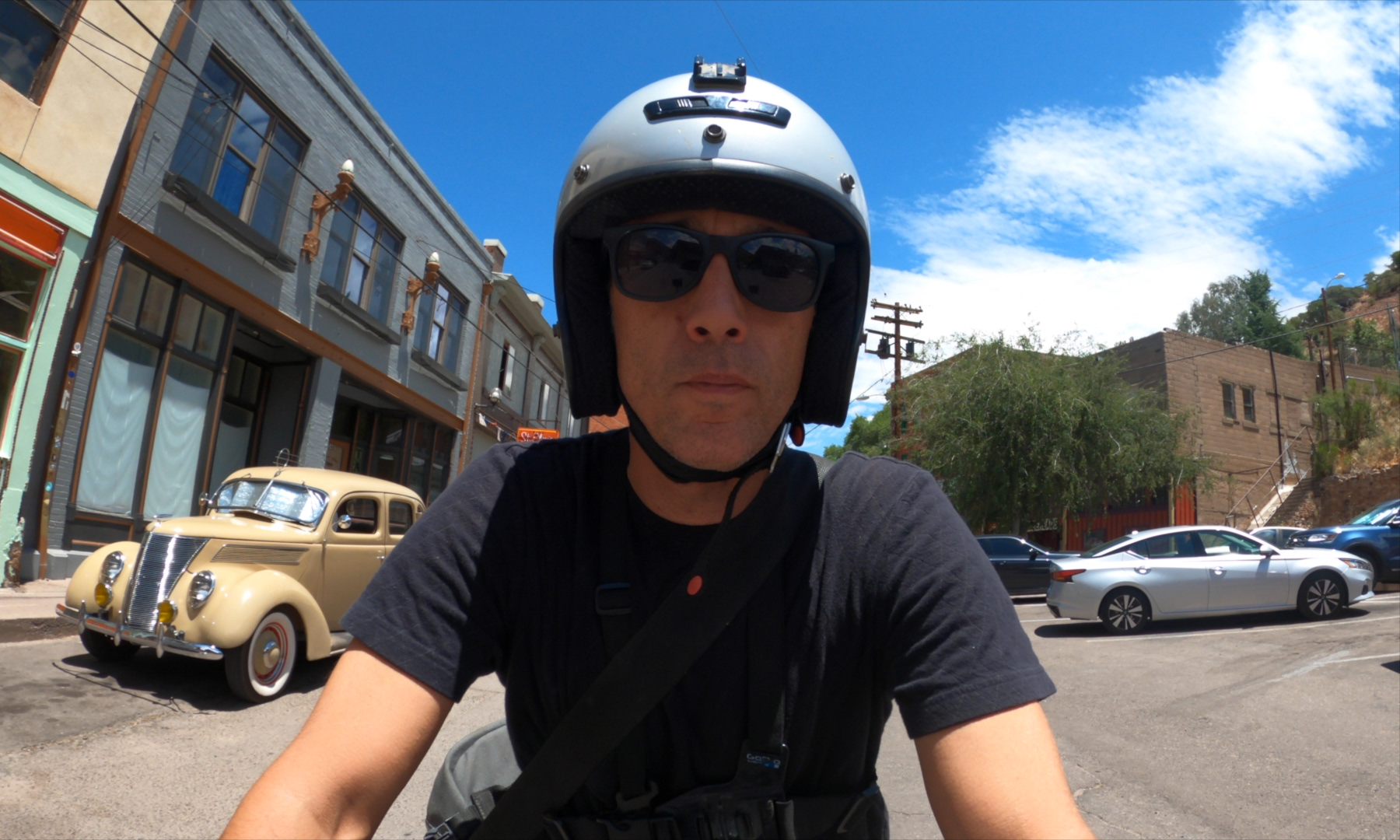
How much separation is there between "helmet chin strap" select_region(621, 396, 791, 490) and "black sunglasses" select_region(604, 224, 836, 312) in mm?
233

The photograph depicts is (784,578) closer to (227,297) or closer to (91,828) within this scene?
(91,828)

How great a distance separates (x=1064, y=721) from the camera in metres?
6.45

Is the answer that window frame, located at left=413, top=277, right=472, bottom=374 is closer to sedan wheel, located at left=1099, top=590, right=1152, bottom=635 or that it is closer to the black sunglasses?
sedan wheel, located at left=1099, top=590, right=1152, bottom=635

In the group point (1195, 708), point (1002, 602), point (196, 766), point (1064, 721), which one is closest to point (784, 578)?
point (1002, 602)

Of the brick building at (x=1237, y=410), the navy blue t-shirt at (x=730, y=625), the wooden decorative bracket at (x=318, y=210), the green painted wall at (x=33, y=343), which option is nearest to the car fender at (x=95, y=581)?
the green painted wall at (x=33, y=343)

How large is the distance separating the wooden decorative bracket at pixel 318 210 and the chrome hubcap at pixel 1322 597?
1551 centimetres

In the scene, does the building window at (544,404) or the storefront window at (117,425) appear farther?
the building window at (544,404)

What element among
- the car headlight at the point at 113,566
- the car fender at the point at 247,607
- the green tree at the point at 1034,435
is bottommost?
the car fender at the point at 247,607

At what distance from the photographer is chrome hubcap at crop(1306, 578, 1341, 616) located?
11211 millimetres

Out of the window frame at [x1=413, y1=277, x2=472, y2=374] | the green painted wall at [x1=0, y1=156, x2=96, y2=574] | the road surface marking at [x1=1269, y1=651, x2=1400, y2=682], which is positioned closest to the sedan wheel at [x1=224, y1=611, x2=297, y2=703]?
the green painted wall at [x1=0, y1=156, x2=96, y2=574]

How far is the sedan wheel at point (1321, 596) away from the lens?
11.2 metres

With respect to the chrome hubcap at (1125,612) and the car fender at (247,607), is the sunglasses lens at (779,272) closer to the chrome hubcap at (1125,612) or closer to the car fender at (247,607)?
the car fender at (247,607)

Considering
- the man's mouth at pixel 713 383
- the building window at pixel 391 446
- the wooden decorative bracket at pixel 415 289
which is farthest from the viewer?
the wooden decorative bracket at pixel 415 289

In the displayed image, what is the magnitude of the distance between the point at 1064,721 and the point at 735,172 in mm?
6170
